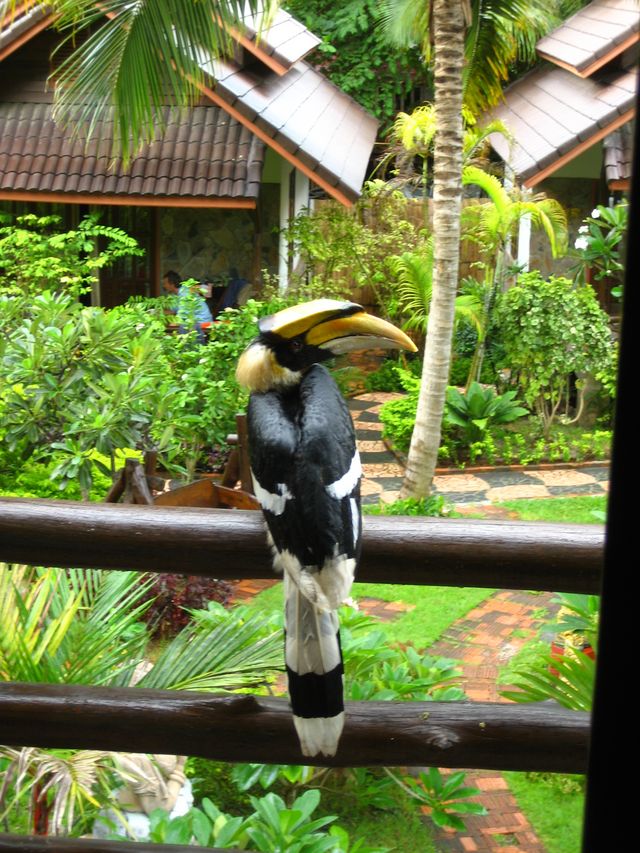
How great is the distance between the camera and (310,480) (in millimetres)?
2033

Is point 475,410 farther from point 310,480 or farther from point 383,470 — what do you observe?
point 310,480

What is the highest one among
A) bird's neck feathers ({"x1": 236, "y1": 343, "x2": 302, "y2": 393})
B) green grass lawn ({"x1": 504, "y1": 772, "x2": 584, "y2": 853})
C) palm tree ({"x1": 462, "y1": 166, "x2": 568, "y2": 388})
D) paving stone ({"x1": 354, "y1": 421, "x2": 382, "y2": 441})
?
palm tree ({"x1": 462, "y1": 166, "x2": 568, "y2": 388})

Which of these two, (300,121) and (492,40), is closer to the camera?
(492,40)

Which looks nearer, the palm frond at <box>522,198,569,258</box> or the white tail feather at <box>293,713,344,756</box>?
the white tail feather at <box>293,713,344,756</box>

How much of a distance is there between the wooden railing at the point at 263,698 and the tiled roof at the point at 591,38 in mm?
9749

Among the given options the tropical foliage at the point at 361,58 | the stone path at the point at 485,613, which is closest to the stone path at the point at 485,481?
the stone path at the point at 485,613

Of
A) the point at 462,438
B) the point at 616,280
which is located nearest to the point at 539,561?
the point at 462,438

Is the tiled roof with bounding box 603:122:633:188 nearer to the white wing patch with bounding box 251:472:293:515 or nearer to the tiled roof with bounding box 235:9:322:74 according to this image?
the tiled roof with bounding box 235:9:322:74

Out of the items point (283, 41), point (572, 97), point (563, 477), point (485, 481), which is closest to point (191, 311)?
point (485, 481)

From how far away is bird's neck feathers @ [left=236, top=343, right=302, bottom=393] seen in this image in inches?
92.7

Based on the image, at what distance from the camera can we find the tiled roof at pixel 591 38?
11.3m

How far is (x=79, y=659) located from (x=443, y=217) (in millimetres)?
4719

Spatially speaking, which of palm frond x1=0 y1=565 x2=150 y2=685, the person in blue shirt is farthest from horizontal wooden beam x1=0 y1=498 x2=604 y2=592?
the person in blue shirt

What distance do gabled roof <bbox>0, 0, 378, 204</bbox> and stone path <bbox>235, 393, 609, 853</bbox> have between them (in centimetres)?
242
